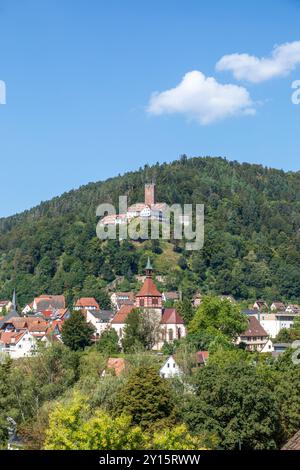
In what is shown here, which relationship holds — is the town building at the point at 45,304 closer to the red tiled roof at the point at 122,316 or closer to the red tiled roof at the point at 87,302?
the red tiled roof at the point at 87,302

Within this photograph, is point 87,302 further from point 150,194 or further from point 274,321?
point 150,194

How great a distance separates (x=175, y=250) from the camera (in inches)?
4277

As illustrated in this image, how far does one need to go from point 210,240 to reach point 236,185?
140ft

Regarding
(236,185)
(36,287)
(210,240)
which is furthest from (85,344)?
(236,185)

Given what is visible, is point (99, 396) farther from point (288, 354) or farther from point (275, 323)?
point (275, 323)

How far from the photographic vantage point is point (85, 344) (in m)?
56.6

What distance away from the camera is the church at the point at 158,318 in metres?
61.4

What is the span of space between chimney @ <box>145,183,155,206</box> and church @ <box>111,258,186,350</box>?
55.6 metres

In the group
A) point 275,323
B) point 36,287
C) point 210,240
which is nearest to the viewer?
point 275,323

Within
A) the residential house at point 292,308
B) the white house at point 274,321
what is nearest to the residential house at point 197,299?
the white house at point 274,321

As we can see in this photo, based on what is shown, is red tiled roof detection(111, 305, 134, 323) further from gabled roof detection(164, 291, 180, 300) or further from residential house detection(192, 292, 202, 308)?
residential house detection(192, 292, 202, 308)

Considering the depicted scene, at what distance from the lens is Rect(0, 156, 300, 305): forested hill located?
330 ft

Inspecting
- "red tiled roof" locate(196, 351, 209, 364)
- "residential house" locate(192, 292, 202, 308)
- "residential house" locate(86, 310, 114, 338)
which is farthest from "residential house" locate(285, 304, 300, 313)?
"red tiled roof" locate(196, 351, 209, 364)

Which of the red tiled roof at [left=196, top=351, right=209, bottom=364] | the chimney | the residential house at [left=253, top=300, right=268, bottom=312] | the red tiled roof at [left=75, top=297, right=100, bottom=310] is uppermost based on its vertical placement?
the chimney
